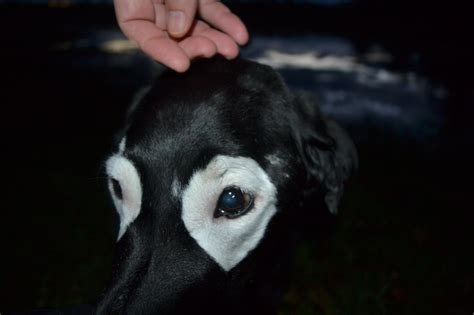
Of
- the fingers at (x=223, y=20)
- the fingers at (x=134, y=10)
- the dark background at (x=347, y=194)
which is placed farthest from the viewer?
the dark background at (x=347, y=194)

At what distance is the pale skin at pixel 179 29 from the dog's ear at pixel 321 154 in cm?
64

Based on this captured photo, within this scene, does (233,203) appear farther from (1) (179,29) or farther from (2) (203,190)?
(1) (179,29)

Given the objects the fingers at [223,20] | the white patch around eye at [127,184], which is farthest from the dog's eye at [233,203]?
the fingers at [223,20]

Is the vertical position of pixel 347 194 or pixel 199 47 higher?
pixel 199 47

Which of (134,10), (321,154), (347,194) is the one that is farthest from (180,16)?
(347,194)

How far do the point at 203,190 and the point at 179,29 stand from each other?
41.1 inches

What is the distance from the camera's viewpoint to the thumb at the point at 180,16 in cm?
276

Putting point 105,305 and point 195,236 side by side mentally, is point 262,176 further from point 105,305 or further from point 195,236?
point 105,305

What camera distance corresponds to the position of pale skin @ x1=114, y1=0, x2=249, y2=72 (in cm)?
277

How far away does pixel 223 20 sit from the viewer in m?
3.19

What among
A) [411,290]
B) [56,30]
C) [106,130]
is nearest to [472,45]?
[106,130]

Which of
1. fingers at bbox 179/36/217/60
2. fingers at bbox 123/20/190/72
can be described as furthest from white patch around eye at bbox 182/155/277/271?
fingers at bbox 179/36/217/60

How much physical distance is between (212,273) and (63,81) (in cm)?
1196

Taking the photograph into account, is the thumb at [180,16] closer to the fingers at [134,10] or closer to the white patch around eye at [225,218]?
the fingers at [134,10]
